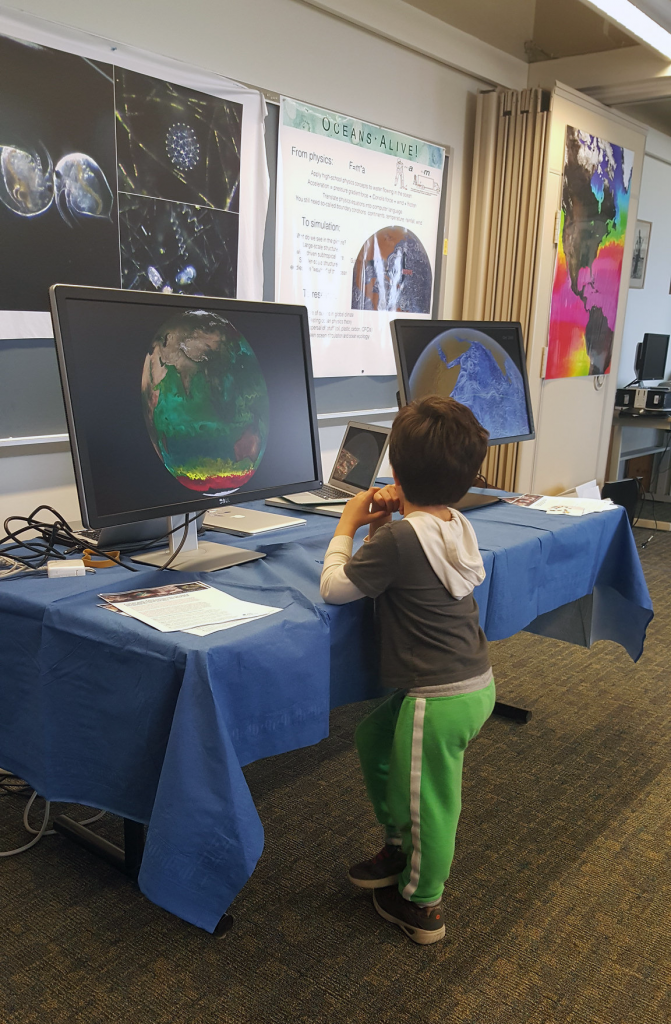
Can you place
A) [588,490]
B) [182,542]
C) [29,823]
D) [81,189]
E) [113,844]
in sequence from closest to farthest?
[182,542], [113,844], [29,823], [81,189], [588,490]

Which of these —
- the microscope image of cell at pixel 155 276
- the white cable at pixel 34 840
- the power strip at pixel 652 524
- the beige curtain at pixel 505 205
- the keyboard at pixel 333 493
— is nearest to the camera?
the white cable at pixel 34 840

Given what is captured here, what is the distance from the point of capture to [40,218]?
7.66 feet

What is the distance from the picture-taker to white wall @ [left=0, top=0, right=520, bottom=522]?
8.21 ft

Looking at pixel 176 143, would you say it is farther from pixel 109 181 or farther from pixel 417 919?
pixel 417 919

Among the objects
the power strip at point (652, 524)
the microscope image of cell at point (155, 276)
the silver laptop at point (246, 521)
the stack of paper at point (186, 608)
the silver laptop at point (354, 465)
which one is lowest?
the power strip at point (652, 524)

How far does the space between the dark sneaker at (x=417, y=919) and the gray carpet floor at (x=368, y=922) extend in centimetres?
2

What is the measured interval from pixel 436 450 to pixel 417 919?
0.90m

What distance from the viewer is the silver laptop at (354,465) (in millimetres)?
2111

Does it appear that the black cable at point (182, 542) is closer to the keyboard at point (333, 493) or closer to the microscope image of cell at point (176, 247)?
the keyboard at point (333, 493)

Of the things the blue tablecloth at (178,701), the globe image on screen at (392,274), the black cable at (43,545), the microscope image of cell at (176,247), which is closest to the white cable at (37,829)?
the blue tablecloth at (178,701)

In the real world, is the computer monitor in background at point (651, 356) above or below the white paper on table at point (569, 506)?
above

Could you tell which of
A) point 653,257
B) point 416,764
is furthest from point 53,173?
point 653,257

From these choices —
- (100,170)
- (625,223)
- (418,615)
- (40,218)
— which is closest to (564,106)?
(625,223)

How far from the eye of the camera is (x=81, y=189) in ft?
7.97
